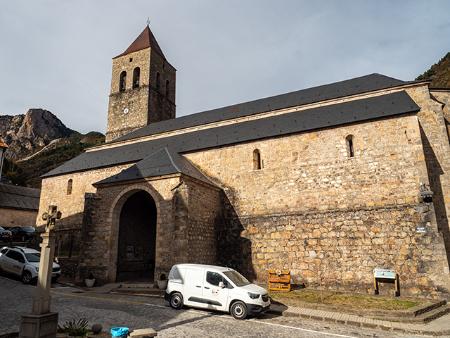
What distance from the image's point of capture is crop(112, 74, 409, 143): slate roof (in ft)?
54.9

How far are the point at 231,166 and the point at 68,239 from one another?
10.8 m

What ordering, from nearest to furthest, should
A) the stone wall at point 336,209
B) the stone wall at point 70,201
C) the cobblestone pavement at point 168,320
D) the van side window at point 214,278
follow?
1. the cobblestone pavement at point 168,320
2. the van side window at point 214,278
3. the stone wall at point 336,209
4. the stone wall at point 70,201

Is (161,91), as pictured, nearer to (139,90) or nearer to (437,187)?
(139,90)

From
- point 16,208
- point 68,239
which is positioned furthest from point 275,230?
point 16,208

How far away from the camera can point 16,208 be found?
3005 cm

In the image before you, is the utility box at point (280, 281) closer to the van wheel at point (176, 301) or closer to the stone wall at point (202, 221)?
the stone wall at point (202, 221)

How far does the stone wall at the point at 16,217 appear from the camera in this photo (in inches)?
1150

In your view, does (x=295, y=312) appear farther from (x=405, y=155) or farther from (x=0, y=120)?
(x=0, y=120)

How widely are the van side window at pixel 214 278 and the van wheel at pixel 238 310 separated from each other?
75 centimetres

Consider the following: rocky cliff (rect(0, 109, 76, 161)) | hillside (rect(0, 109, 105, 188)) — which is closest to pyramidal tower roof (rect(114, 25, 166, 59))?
hillside (rect(0, 109, 105, 188))

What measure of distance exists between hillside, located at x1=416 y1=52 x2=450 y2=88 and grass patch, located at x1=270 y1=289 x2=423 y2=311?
120 feet

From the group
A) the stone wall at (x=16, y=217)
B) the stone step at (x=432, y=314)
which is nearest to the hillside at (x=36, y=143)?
the stone wall at (x=16, y=217)

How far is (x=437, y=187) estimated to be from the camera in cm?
1308

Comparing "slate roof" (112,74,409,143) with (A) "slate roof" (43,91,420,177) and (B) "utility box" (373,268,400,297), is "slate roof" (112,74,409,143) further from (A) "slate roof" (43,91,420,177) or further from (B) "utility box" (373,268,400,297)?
(B) "utility box" (373,268,400,297)
